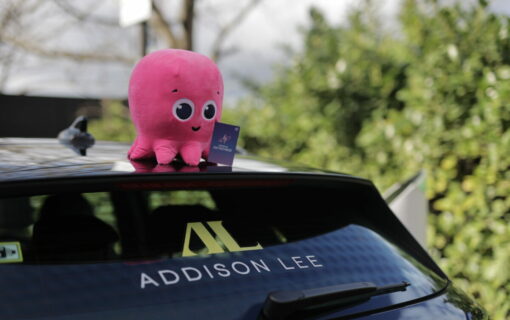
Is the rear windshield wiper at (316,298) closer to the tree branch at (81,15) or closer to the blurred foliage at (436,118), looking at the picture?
the blurred foliage at (436,118)

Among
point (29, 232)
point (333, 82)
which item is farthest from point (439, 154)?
point (29, 232)

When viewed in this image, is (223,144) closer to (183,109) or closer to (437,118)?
(183,109)

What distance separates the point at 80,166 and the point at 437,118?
282 centimetres

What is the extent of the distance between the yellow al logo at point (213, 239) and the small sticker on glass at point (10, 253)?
0.44 m

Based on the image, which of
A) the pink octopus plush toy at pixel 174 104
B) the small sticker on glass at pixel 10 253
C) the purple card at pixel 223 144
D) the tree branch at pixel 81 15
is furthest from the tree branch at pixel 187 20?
the small sticker on glass at pixel 10 253

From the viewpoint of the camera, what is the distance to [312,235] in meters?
1.89

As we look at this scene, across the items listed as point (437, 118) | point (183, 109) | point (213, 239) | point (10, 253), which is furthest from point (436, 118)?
point (10, 253)

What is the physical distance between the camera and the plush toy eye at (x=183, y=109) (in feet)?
7.08

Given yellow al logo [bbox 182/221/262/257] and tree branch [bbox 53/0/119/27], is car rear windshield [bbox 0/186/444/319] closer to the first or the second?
yellow al logo [bbox 182/221/262/257]

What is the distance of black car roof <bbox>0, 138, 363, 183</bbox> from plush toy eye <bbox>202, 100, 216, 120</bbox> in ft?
0.75

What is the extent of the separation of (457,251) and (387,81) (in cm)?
148

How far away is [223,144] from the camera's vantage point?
6.82ft

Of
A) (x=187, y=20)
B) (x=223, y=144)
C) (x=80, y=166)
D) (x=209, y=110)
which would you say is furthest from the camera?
(x=187, y=20)

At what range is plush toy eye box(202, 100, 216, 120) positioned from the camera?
7.26ft
